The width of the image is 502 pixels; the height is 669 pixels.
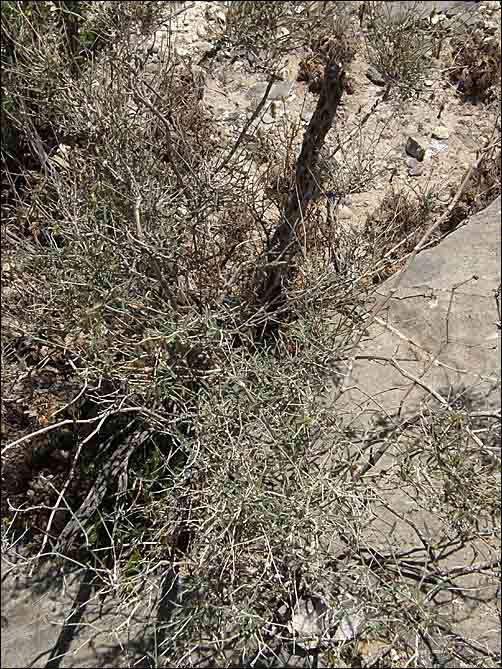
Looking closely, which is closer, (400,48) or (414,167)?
(414,167)

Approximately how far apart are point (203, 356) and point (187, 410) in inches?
9.9

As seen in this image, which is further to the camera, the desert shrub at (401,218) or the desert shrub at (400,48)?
the desert shrub at (400,48)

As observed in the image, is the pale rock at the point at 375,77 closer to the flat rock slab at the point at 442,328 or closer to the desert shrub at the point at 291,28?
the desert shrub at the point at 291,28

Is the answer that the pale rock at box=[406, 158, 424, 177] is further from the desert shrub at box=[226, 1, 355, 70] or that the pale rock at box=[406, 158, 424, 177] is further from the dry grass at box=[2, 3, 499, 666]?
the dry grass at box=[2, 3, 499, 666]

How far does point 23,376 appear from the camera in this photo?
97.2 inches

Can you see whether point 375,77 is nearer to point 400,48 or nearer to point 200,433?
point 400,48

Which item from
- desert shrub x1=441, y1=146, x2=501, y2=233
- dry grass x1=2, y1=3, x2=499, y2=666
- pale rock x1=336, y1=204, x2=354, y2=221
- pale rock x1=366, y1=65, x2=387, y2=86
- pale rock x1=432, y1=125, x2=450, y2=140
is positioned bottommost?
A: dry grass x1=2, y1=3, x2=499, y2=666

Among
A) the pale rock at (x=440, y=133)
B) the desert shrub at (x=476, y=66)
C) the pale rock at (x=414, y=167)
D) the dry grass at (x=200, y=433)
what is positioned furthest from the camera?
the desert shrub at (x=476, y=66)

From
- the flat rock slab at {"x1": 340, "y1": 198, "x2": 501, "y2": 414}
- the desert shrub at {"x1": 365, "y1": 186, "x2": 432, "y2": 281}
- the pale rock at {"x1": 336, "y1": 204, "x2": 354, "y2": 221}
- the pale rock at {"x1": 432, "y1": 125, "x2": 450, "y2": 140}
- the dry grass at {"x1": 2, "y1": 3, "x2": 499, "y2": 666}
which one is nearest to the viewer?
the dry grass at {"x1": 2, "y1": 3, "x2": 499, "y2": 666}

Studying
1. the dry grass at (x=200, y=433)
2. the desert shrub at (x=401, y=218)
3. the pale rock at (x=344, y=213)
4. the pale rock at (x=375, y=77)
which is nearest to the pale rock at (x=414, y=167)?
the desert shrub at (x=401, y=218)

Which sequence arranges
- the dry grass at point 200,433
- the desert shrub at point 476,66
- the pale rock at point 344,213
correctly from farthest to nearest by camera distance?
the desert shrub at point 476,66, the pale rock at point 344,213, the dry grass at point 200,433

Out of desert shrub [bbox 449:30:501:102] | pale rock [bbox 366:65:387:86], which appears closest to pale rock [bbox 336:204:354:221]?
pale rock [bbox 366:65:387:86]

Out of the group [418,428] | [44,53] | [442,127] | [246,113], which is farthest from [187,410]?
[442,127]

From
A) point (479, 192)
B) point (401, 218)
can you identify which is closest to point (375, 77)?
point (479, 192)
